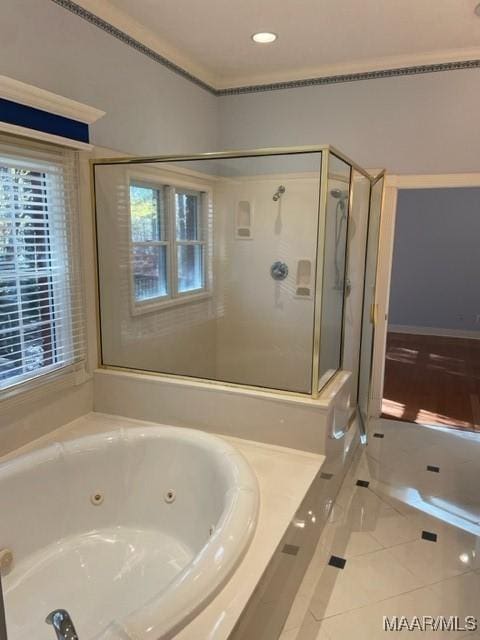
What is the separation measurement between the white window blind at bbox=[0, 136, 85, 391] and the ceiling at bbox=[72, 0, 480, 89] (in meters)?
0.92

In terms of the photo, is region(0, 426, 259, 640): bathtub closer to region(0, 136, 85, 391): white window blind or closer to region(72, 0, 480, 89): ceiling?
region(0, 136, 85, 391): white window blind

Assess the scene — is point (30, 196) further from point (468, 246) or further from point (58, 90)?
point (468, 246)

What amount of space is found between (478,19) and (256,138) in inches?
68.0

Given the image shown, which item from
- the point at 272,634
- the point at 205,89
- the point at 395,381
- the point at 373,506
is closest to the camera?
the point at 272,634

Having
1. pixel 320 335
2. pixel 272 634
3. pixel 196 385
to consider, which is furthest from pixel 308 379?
pixel 272 634

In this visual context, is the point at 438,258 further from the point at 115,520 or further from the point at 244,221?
the point at 115,520

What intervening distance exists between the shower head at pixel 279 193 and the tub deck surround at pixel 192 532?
205cm

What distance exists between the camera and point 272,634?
5.76 feet

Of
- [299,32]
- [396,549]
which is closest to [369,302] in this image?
[396,549]

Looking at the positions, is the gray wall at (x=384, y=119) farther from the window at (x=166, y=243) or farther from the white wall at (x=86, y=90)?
the window at (x=166, y=243)

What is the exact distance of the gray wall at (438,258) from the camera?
6477 millimetres

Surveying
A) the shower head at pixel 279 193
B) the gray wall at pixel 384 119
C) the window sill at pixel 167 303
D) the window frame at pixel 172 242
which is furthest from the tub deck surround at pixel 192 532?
the gray wall at pixel 384 119

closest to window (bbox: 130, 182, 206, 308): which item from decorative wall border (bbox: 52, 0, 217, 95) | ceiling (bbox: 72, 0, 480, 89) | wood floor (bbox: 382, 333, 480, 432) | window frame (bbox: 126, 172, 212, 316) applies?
window frame (bbox: 126, 172, 212, 316)

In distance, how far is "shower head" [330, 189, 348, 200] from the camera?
2546 mm
